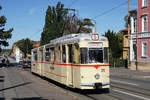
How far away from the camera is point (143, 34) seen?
1419 inches

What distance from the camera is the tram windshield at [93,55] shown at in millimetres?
12453

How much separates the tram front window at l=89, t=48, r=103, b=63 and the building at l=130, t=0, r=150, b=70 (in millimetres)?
23613

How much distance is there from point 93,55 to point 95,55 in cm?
11

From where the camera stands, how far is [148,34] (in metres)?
35.0

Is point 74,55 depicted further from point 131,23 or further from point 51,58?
point 131,23

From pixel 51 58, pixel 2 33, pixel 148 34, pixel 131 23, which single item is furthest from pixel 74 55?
pixel 2 33

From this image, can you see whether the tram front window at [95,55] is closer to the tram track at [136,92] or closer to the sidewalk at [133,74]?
the tram track at [136,92]

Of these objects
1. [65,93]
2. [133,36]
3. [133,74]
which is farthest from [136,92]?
[133,36]

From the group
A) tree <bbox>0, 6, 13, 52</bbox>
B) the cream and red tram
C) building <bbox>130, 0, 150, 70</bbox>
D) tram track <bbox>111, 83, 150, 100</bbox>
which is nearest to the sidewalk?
building <bbox>130, 0, 150, 70</bbox>

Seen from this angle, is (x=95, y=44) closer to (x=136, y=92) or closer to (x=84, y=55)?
(x=84, y=55)

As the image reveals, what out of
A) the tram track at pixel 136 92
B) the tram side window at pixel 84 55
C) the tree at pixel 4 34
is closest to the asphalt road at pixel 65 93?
the tram track at pixel 136 92

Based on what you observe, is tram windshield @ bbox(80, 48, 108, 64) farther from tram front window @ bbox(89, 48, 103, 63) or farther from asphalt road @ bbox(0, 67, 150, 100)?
asphalt road @ bbox(0, 67, 150, 100)

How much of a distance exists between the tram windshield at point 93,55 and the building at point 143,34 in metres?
23.5

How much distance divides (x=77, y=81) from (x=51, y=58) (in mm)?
5304
